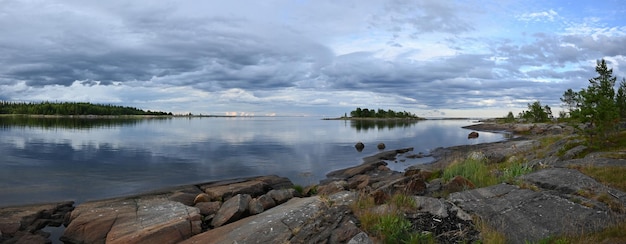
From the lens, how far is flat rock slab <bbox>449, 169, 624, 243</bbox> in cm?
917

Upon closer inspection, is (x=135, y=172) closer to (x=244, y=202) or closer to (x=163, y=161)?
(x=163, y=161)

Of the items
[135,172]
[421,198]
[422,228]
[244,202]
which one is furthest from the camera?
[135,172]

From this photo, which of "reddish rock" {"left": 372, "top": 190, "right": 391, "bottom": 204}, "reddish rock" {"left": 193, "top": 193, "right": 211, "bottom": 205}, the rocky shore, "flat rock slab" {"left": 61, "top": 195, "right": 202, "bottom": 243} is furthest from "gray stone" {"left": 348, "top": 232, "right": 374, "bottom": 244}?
"reddish rock" {"left": 193, "top": 193, "right": 211, "bottom": 205}

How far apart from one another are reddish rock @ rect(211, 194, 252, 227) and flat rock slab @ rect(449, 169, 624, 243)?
902cm

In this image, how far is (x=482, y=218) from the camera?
10109 millimetres

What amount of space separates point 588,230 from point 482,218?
2464mm

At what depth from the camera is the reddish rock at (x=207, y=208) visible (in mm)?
17688

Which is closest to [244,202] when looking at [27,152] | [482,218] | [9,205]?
[482,218]

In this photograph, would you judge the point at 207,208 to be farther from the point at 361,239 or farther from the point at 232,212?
the point at 361,239

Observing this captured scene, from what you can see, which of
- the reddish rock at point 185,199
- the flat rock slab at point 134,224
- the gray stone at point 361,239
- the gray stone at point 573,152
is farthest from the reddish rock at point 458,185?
the reddish rock at point 185,199

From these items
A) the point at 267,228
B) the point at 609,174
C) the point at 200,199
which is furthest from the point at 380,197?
the point at 200,199

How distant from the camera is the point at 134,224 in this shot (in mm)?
14312

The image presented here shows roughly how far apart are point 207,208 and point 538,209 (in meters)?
14.9

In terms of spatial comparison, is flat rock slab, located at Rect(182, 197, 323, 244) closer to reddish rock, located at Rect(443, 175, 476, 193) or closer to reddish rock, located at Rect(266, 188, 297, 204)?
reddish rock, located at Rect(266, 188, 297, 204)
